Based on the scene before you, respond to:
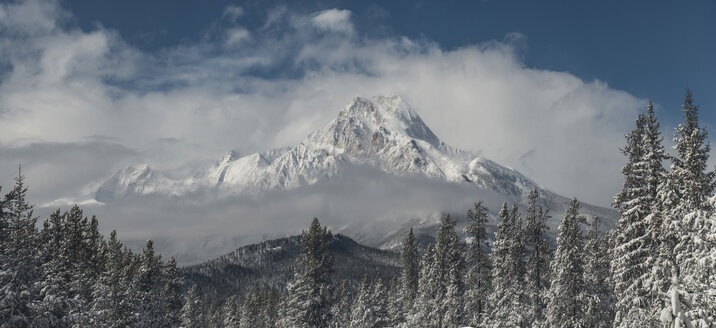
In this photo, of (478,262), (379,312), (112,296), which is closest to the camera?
(112,296)

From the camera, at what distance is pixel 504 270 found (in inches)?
1674

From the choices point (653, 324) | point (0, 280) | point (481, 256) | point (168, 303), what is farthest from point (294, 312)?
point (653, 324)

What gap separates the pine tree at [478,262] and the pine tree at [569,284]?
6.99 m

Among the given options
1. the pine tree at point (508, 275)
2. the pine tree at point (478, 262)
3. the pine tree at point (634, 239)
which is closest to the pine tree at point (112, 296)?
the pine tree at point (478, 262)

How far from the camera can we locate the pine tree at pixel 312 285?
159ft

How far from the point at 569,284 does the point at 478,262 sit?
9.01 m

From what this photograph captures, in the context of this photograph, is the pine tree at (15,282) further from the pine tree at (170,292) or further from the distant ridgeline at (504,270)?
the pine tree at (170,292)

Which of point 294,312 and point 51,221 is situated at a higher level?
point 51,221

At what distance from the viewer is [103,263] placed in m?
49.2

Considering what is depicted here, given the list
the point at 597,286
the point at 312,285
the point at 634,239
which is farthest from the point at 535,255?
the point at 312,285

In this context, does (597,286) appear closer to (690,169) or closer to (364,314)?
(690,169)

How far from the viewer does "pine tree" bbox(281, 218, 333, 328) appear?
159ft

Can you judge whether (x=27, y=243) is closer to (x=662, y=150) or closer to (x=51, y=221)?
(x=51, y=221)

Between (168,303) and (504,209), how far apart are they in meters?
35.8
